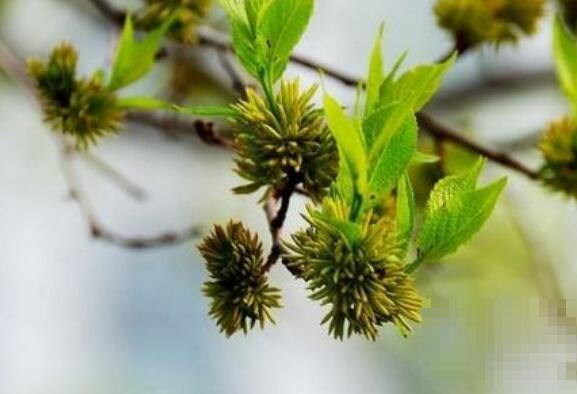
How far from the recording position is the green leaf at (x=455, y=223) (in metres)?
0.71

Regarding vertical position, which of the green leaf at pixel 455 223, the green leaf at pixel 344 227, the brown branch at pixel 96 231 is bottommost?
the brown branch at pixel 96 231

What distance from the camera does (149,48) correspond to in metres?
0.92

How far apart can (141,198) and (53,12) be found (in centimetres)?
51

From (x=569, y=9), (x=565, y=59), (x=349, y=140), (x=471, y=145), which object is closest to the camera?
(x=349, y=140)

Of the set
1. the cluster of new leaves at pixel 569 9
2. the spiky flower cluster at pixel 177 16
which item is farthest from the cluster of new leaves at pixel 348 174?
the cluster of new leaves at pixel 569 9

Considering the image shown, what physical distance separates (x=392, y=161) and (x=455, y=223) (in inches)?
2.5

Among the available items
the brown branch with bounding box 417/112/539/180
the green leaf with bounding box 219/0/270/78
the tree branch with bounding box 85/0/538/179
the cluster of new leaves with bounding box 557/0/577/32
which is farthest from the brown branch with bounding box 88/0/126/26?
the cluster of new leaves with bounding box 557/0/577/32

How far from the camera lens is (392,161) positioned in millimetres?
685

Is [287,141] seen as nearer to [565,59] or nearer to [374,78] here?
[374,78]

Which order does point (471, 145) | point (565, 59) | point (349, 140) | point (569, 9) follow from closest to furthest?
1. point (349, 140)
2. point (565, 59)
3. point (471, 145)
4. point (569, 9)

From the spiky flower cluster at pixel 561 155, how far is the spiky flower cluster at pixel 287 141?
270 mm

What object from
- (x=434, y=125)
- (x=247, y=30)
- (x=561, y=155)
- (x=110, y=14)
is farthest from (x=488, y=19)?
(x=247, y=30)

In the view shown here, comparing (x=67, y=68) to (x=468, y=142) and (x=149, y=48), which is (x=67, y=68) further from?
(x=468, y=142)

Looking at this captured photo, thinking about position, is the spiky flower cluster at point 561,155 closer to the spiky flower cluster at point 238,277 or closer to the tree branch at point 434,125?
the tree branch at point 434,125
